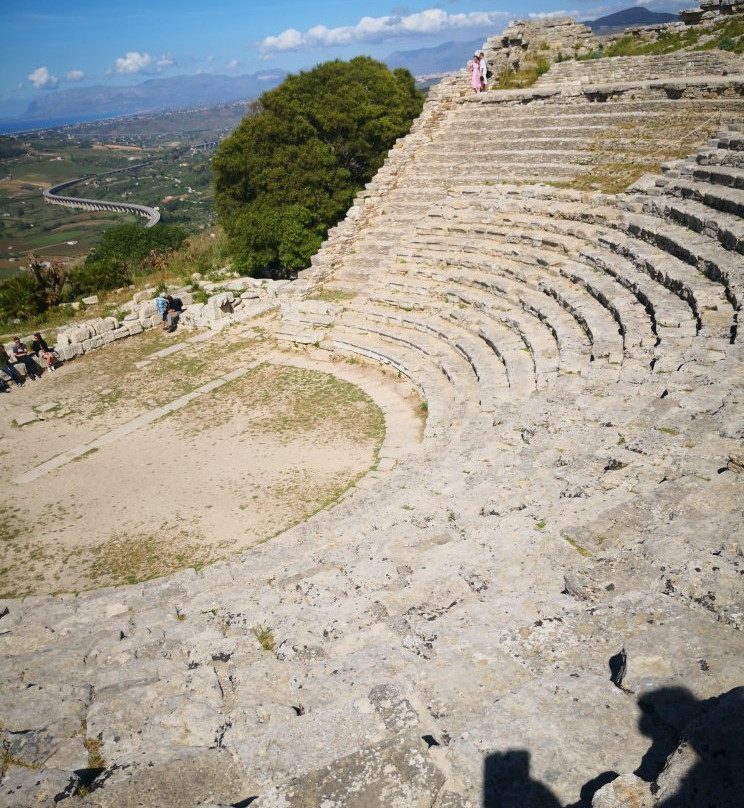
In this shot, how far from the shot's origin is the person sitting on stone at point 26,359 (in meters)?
14.9

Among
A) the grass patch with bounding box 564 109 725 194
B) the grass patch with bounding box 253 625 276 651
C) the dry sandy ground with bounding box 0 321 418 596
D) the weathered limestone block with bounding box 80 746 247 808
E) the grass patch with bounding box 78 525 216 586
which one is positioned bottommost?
the grass patch with bounding box 78 525 216 586

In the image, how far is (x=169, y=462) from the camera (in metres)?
10.8

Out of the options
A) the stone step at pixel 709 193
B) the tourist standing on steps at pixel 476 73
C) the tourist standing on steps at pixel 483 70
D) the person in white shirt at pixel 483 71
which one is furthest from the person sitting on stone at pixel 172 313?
the person in white shirt at pixel 483 71

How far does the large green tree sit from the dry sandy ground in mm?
8250

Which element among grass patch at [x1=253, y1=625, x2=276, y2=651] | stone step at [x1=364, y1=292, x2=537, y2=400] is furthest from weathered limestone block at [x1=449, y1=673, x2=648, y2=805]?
stone step at [x1=364, y1=292, x2=537, y2=400]

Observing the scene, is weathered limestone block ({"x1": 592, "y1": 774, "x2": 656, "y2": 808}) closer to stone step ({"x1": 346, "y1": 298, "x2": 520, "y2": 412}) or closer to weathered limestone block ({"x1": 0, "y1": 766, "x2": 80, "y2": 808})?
weathered limestone block ({"x1": 0, "y1": 766, "x2": 80, "y2": 808})

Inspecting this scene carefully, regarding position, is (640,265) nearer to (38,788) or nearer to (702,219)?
(702,219)

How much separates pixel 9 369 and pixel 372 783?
15812 mm

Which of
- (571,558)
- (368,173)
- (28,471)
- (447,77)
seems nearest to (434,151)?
(447,77)

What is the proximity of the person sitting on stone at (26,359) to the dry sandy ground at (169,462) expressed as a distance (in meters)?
0.30

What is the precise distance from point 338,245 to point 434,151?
5240 mm

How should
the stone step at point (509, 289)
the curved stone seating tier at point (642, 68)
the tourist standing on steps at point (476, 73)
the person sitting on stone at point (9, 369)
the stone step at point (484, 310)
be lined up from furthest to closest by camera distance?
the tourist standing on steps at point (476, 73) → the curved stone seating tier at point (642, 68) → the person sitting on stone at point (9, 369) → the stone step at point (484, 310) → the stone step at point (509, 289)

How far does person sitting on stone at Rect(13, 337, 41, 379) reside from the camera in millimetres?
14930

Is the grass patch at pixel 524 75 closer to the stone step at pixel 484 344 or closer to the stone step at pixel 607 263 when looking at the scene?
the stone step at pixel 607 263
